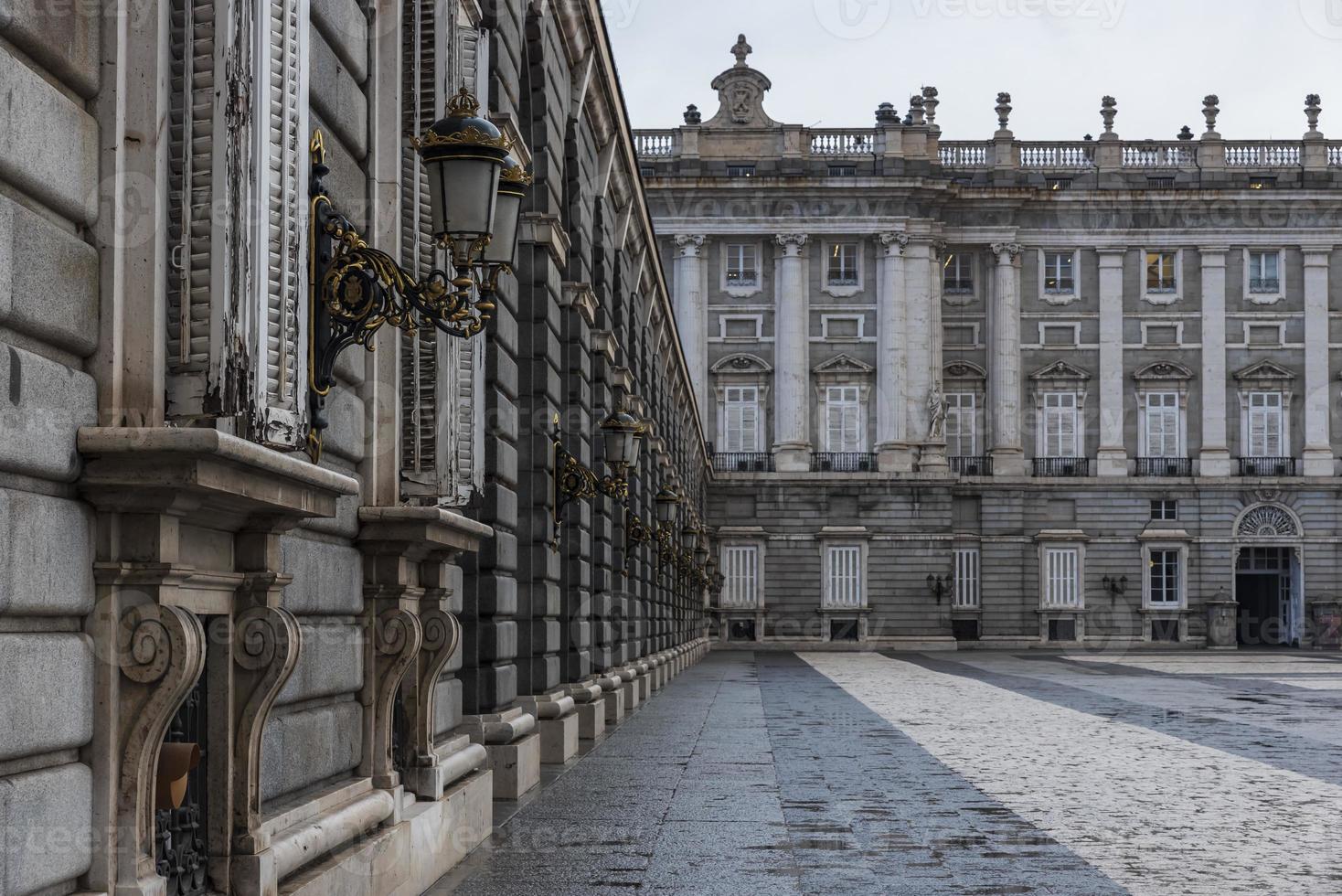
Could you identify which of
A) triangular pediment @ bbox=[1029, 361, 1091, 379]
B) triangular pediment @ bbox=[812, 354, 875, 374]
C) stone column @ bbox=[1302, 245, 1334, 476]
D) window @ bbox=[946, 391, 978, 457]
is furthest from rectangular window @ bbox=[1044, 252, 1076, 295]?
stone column @ bbox=[1302, 245, 1334, 476]

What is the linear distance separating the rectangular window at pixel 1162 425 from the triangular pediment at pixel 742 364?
1383 centimetres

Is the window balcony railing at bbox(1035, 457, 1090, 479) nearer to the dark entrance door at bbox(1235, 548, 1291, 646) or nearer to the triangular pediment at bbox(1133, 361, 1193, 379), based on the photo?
the triangular pediment at bbox(1133, 361, 1193, 379)

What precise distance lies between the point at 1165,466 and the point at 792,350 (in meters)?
14.0

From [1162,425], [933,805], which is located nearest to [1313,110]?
[1162,425]

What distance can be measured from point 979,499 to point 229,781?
184 feet

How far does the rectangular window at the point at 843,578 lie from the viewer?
57969 millimetres

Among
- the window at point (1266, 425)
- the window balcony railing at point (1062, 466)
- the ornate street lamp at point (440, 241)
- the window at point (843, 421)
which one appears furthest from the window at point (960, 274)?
the ornate street lamp at point (440, 241)

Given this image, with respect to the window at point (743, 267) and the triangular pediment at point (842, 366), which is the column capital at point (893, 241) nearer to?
the triangular pediment at point (842, 366)

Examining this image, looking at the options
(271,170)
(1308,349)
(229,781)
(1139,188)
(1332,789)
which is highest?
(1139,188)

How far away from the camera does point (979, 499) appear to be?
59.9 m

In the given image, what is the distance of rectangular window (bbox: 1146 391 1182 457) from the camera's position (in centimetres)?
6091

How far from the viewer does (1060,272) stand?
61.6m

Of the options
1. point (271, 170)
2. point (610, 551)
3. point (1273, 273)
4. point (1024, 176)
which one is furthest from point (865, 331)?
point (271, 170)

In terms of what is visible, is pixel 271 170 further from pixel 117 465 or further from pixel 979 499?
pixel 979 499
